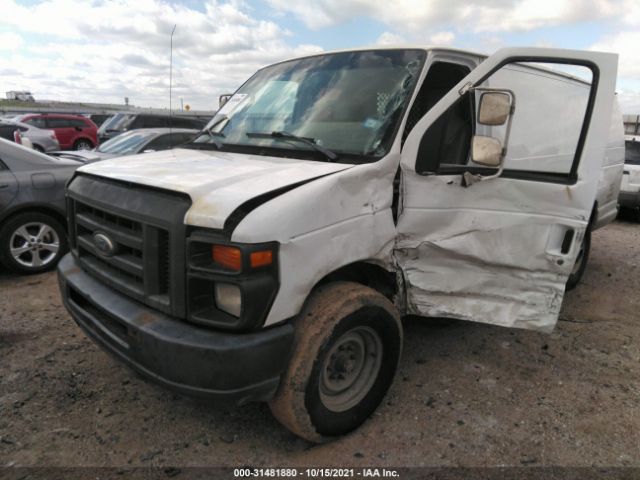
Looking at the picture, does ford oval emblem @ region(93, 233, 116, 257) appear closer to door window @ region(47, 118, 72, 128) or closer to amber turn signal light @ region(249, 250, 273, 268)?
amber turn signal light @ region(249, 250, 273, 268)

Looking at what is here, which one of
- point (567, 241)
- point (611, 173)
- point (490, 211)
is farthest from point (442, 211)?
point (611, 173)

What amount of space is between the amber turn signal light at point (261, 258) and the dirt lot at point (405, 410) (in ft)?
3.99

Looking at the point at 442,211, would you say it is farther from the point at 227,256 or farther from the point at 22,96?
the point at 22,96

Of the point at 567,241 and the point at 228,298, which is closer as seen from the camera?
the point at 228,298

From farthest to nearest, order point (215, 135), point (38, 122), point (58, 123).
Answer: point (58, 123) < point (38, 122) < point (215, 135)

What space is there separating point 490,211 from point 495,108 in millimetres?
759

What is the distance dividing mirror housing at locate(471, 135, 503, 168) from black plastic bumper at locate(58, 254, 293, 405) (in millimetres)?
1502

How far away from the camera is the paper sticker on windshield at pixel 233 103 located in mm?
3848

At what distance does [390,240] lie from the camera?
2.89 meters

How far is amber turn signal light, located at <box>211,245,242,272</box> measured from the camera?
2.12 metres

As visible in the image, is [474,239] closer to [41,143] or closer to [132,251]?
[132,251]

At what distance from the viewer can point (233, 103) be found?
3.90 metres

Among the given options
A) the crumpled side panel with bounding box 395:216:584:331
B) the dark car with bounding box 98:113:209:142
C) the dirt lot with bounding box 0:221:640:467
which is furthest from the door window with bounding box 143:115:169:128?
the crumpled side panel with bounding box 395:216:584:331

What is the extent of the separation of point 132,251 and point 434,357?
2460 millimetres
